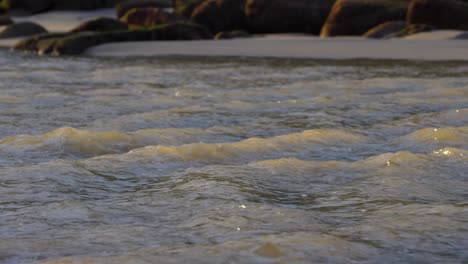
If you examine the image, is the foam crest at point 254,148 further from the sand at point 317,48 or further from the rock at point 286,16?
the rock at point 286,16

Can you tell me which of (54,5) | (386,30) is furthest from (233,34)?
(54,5)

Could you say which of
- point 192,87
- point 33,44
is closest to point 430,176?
point 192,87

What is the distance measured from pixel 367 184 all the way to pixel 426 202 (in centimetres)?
39

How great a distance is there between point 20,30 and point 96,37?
361 centimetres

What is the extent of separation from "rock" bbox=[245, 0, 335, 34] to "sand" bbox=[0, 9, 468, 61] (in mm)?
3820

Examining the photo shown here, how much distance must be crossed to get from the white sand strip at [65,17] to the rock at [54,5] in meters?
0.22

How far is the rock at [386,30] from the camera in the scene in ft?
49.6

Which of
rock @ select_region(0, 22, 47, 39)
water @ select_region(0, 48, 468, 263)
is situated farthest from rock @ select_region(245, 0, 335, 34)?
water @ select_region(0, 48, 468, 263)

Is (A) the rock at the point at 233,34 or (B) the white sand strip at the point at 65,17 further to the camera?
(B) the white sand strip at the point at 65,17

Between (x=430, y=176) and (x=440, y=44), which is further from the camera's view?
(x=440, y=44)

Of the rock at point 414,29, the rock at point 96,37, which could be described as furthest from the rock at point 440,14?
the rock at point 96,37

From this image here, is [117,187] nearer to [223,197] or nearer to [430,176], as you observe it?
[223,197]

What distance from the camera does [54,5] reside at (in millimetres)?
24625

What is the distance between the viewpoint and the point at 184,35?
1526 centimetres
